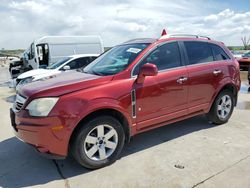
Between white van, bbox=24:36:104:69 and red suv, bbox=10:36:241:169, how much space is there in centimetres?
841

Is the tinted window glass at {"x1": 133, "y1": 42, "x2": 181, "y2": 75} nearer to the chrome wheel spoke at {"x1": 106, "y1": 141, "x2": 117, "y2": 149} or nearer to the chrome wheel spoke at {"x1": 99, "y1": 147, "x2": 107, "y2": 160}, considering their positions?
the chrome wheel spoke at {"x1": 106, "y1": 141, "x2": 117, "y2": 149}

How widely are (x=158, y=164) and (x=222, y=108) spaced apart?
231 centimetres

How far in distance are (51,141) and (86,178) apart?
660 mm

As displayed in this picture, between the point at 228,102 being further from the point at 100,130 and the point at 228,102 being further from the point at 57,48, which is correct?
the point at 57,48

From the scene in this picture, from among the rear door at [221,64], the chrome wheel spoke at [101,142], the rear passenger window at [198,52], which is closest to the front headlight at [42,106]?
the chrome wheel spoke at [101,142]

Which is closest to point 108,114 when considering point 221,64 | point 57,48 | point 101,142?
point 101,142

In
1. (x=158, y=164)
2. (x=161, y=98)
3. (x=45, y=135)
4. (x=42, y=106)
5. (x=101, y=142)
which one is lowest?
(x=158, y=164)

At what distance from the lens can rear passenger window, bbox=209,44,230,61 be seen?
5195mm

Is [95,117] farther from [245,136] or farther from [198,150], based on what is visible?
[245,136]

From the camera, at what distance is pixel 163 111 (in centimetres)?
427

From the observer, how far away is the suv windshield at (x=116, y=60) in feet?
13.3

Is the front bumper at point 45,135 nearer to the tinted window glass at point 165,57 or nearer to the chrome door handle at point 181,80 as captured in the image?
the tinted window glass at point 165,57

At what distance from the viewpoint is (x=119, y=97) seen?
145 inches

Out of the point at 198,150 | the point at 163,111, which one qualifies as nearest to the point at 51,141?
the point at 163,111
